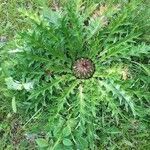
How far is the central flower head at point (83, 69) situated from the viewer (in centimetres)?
356

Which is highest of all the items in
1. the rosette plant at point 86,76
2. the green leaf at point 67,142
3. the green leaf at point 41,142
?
the rosette plant at point 86,76

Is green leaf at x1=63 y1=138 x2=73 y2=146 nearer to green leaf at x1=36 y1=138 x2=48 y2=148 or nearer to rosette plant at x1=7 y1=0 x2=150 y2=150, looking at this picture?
rosette plant at x1=7 y1=0 x2=150 y2=150

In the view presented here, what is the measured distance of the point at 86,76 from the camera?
11.7ft

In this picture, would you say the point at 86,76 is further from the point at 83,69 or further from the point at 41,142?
the point at 41,142

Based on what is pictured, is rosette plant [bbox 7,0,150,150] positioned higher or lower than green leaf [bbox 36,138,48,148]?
higher

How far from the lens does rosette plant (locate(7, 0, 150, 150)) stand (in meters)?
3.40

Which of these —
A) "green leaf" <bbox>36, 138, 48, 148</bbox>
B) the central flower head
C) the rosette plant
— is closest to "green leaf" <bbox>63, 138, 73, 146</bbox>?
the rosette plant

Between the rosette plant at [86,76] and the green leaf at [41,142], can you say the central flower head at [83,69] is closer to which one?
the rosette plant at [86,76]

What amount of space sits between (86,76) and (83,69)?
0.07 m

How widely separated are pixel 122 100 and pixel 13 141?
1.06 metres

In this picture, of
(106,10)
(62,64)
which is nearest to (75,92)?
(62,64)

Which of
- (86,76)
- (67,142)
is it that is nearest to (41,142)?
(67,142)

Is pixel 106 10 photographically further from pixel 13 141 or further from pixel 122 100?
pixel 13 141

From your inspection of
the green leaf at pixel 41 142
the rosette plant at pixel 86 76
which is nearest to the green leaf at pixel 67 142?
the rosette plant at pixel 86 76
